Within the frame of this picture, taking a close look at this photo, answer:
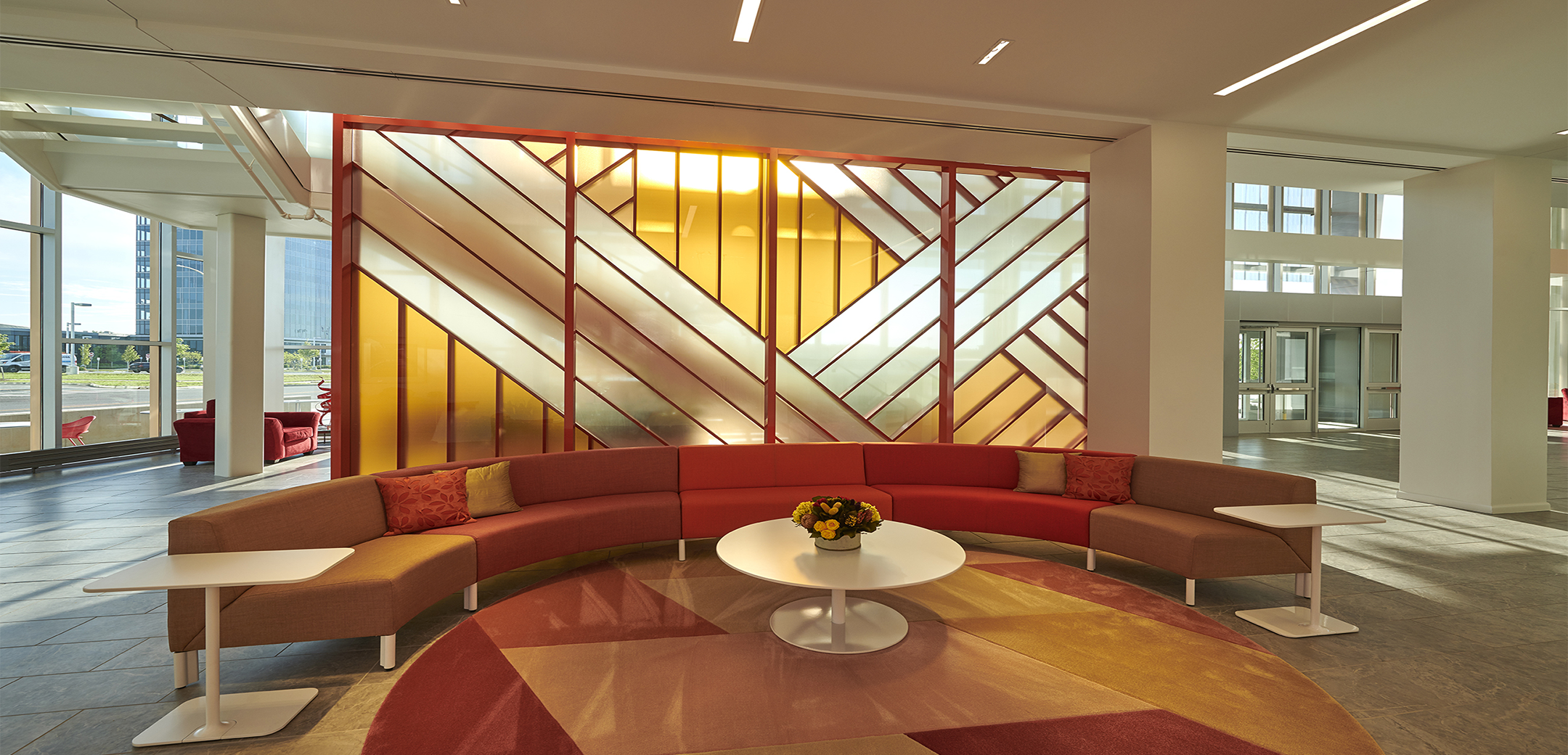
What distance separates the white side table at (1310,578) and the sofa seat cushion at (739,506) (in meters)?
2.30

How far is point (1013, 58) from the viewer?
13.6 ft

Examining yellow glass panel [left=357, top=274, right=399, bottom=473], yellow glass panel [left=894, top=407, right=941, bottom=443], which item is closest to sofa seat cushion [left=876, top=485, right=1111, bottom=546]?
yellow glass panel [left=894, top=407, right=941, bottom=443]

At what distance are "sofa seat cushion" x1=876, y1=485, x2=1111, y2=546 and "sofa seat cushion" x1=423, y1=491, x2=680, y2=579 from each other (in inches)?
72.8

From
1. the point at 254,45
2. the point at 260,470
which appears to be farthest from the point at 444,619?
the point at 260,470

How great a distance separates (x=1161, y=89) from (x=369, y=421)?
6.47 m

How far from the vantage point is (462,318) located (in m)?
5.20

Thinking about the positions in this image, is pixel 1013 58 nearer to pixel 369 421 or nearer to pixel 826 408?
pixel 826 408

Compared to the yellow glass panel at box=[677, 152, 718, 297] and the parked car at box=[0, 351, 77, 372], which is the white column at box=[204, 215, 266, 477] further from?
the yellow glass panel at box=[677, 152, 718, 297]

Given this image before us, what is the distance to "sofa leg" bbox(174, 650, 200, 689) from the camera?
112 inches

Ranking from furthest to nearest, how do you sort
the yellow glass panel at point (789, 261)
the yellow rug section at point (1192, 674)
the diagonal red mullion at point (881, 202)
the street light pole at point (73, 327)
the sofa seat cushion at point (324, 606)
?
the street light pole at point (73, 327)
the diagonal red mullion at point (881, 202)
the yellow glass panel at point (789, 261)
the sofa seat cushion at point (324, 606)
the yellow rug section at point (1192, 674)

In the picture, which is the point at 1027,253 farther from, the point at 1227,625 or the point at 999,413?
the point at 1227,625

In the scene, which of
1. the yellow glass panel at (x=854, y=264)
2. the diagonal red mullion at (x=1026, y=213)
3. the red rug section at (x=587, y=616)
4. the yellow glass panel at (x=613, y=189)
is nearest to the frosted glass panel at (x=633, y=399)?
the yellow glass panel at (x=613, y=189)

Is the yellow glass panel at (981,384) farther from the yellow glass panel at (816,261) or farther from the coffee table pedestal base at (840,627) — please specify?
the coffee table pedestal base at (840,627)

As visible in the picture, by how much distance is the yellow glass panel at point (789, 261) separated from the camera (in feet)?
18.9
